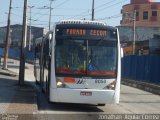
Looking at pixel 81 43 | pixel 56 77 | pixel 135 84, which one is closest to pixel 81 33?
pixel 81 43

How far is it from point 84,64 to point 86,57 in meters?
0.26

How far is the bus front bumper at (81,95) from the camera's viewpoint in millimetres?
16609

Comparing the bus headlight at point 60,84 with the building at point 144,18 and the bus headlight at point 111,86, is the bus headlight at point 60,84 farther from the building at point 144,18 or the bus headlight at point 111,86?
the building at point 144,18

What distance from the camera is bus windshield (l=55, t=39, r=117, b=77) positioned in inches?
670

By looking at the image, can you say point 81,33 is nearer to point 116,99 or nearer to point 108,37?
point 108,37

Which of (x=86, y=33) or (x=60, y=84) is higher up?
(x=86, y=33)

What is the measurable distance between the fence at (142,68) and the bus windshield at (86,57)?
16.3 m

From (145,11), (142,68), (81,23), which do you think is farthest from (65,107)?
(145,11)

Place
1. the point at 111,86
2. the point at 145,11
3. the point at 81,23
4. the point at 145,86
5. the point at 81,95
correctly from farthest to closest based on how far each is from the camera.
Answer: the point at 145,11, the point at 145,86, the point at 81,23, the point at 111,86, the point at 81,95

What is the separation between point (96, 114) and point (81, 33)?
10.3 feet

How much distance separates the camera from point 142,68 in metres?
36.0

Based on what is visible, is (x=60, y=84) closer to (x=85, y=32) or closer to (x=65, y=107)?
(x=65, y=107)

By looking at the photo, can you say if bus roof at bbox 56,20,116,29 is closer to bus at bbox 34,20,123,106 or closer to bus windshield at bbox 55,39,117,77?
bus at bbox 34,20,123,106

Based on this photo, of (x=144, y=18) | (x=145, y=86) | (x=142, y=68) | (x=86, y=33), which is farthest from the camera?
(x=144, y=18)
